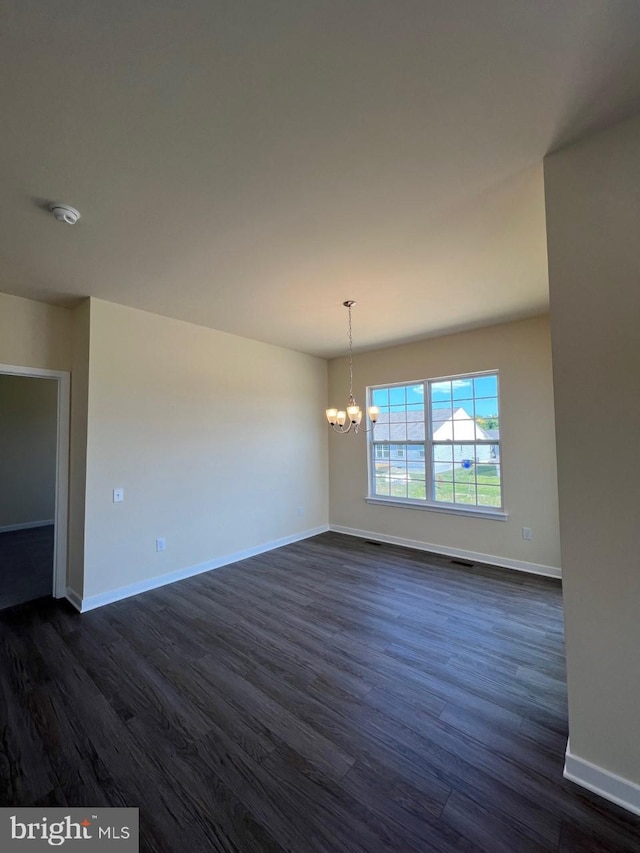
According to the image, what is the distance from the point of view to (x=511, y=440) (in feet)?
13.1

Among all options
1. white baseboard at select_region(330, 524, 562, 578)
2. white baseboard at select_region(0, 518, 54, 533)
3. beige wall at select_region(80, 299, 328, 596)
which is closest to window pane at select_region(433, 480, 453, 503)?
white baseboard at select_region(330, 524, 562, 578)

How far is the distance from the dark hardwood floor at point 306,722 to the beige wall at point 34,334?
2.31m

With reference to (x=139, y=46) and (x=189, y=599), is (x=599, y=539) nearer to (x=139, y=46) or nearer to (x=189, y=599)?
(x=139, y=46)

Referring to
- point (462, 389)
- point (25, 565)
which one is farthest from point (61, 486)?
point (462, 389)

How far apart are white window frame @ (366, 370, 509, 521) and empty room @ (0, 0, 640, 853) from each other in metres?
0.23

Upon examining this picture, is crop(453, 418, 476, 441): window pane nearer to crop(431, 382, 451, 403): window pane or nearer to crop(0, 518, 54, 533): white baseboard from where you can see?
crop(431, 382, 451, 403): window pane

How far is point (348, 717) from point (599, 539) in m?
1.57

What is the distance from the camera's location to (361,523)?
5.27m

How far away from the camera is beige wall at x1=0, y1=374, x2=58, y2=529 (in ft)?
19.1

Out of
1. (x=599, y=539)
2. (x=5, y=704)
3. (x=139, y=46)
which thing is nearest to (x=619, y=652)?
(x=599, y=539)

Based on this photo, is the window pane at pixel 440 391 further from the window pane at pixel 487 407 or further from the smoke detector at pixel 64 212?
the smoke detector at pixel 64 212

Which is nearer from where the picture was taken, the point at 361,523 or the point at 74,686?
the point at 74,686

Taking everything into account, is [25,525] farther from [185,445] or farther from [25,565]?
[185,445]

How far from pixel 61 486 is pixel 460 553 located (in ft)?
15.0
